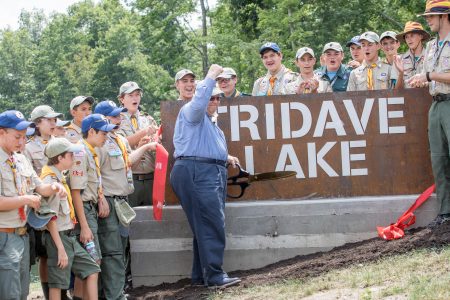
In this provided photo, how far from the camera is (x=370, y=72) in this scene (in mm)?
10195

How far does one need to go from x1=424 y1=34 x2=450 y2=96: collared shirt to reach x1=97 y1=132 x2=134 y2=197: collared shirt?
340 cm

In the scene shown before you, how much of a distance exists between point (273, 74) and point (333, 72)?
30.0 inches

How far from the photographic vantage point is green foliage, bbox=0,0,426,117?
76.9 ft

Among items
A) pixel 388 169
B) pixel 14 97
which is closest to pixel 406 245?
pixel 388 169

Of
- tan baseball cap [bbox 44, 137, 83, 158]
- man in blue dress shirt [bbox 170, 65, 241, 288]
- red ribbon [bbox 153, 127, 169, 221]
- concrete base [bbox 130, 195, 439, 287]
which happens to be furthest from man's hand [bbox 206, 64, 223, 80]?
concrete base [bbox 130, 195, 439, 287]

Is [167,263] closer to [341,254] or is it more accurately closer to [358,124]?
[341,254]

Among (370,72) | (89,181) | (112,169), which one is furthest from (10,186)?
(370,72)

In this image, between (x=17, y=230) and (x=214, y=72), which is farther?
(x=214, y=72)

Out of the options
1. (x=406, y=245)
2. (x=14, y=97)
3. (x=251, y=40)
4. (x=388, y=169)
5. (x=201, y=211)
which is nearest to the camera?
(x=406, y=245)

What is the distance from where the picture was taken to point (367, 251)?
865 cm

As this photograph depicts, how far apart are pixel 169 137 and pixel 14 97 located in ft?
237

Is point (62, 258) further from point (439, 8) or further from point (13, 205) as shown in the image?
point (439, 8)

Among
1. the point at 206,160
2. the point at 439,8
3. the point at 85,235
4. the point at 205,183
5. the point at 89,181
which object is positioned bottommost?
the point at 85,235

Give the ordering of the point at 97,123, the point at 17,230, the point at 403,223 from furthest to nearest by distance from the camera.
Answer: the point at 403,223 → the point at 97,123 → the point at 17,230
